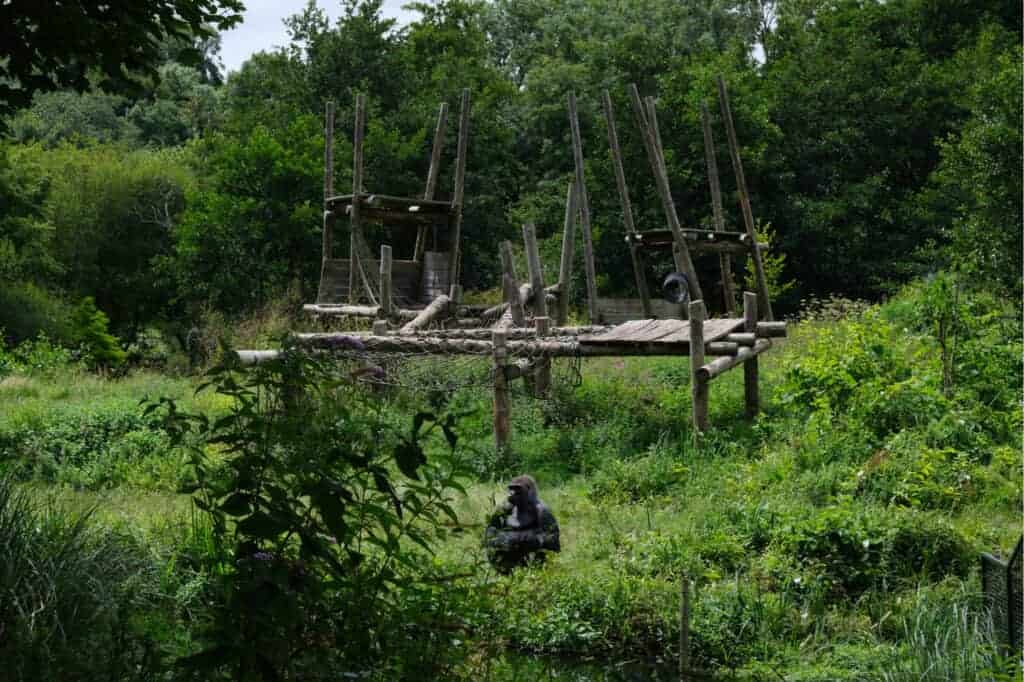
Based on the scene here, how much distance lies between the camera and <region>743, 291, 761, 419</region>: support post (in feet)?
42.7

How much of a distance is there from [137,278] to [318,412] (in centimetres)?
2402

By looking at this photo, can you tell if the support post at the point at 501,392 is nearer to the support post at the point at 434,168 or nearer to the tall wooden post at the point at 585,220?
the tall wooden post at the point at 585,220

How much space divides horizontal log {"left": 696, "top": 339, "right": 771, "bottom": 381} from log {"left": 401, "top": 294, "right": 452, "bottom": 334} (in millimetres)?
3619

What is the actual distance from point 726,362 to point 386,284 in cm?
446

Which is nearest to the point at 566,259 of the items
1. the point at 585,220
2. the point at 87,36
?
the point at 585,220

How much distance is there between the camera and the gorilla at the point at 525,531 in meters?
8.00

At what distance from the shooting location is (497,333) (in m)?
11.8

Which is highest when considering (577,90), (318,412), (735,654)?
(577,90)

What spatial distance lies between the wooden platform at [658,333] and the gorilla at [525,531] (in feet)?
12.2

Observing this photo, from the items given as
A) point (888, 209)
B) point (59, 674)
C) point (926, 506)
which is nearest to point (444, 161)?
point (888, 209)

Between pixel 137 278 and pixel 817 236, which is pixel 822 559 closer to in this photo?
pixel 817 236

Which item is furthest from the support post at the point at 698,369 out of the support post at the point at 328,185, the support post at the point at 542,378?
the support post at the point at 328,185

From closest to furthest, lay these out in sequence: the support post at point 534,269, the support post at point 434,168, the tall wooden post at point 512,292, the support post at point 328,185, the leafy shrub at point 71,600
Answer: the leafy shrub at point 71,600
the support post at point 534,269
the tall wooden post at point 512,292
the support post at point 328,185
the support post at point 434,168

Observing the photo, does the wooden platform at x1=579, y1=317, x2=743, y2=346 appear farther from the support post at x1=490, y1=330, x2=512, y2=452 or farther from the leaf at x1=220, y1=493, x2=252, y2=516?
the leaf at x1=220, y1=493, x2=252, y2=516
